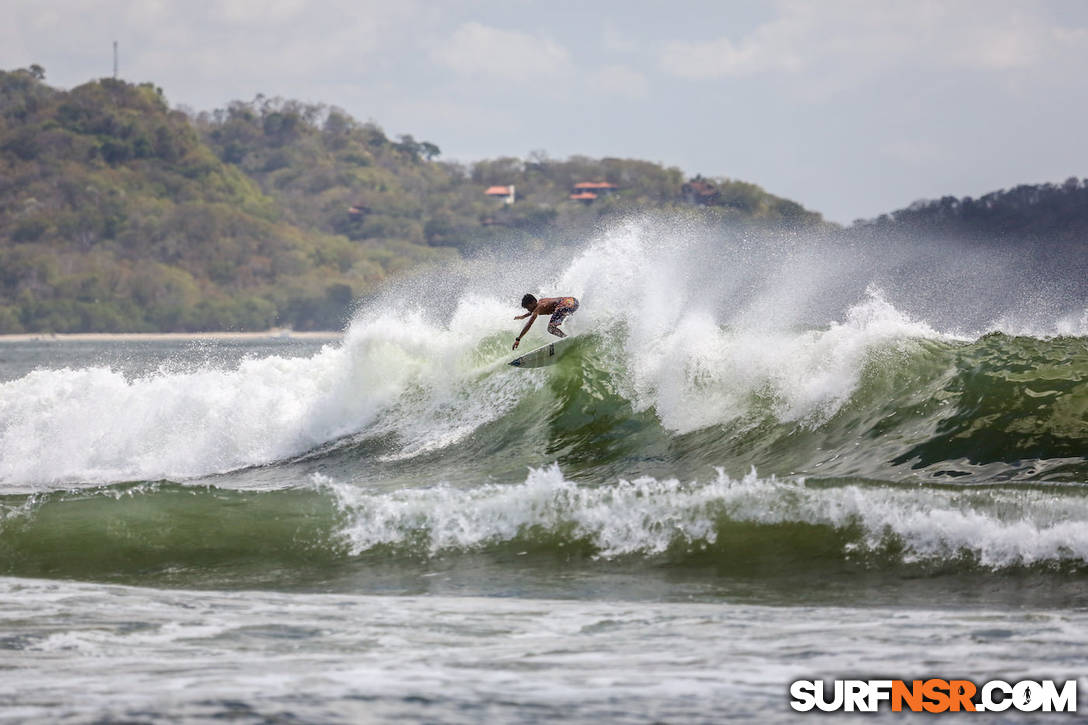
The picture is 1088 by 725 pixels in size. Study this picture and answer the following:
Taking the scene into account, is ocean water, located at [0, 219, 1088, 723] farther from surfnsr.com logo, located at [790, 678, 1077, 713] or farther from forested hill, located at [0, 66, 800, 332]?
forested hill, located at [0, 66, 800, 332]

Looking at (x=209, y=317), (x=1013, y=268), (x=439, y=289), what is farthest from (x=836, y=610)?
(x=209, y=317)

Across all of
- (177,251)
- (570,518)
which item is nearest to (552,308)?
(570,518)

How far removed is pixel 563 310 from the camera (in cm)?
1812

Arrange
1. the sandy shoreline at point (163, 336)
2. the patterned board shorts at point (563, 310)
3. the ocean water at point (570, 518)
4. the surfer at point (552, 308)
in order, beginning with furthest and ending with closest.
Answer: 1. the sandy shoreline at point (163, 336)
2. the patterned board shorts at point (563, 310)
3. the surfer at point (552, 308)
4. the ocean water at point (570, 518)

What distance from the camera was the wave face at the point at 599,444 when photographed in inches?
427

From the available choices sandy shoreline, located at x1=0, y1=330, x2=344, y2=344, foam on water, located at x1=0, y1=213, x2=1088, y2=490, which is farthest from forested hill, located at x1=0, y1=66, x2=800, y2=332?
foam on water, located at x1=0, y1=213, x2=1088, y2=490

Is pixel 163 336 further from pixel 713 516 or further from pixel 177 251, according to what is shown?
pixel 713 516

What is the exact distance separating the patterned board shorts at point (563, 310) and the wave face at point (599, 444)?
0.34 metres

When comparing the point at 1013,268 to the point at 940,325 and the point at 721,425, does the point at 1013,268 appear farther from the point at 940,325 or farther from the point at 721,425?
the point at 721,425

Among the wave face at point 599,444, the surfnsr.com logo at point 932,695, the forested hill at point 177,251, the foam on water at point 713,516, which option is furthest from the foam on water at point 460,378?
the forested hill at point 177,251

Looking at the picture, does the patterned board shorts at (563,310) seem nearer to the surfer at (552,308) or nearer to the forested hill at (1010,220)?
the surfer at (552,308)

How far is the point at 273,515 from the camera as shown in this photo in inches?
495

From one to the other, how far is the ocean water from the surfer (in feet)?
1.24

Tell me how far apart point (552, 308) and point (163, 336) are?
499ft
